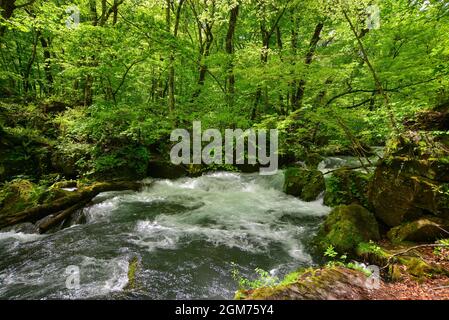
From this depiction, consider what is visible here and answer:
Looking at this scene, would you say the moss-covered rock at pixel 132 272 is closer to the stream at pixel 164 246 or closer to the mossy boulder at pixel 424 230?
the stream at pixel 164 246

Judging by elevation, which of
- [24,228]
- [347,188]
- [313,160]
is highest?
[313,160]

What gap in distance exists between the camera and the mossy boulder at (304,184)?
10383mm

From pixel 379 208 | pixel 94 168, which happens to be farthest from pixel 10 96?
pixel 379 208

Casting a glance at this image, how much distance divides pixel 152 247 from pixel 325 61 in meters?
8.37

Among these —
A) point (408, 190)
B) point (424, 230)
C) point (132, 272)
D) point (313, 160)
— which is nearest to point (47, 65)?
point (132, 272)

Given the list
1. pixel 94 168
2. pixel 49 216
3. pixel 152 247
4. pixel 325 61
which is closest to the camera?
pixel 152 247

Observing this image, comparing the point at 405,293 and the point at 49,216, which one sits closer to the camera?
the point at 405,293

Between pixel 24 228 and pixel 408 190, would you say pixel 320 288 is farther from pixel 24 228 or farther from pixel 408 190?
pixel 24 228

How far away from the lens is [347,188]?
866cm

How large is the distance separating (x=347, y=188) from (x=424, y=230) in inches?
119

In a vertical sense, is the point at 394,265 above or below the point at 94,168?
below

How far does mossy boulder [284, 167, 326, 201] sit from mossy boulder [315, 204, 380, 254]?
10.8 feet
